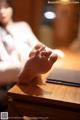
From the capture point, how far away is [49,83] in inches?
31.6

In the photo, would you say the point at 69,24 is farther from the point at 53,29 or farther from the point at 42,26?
the point at 42,26

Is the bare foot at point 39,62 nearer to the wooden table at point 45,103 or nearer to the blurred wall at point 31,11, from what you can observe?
the wooden table at point 45,103

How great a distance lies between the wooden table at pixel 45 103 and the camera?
0.69m

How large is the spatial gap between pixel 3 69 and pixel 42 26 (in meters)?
1.07

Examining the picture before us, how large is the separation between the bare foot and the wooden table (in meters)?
0.06

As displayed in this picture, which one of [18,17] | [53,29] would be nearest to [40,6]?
[18,17]

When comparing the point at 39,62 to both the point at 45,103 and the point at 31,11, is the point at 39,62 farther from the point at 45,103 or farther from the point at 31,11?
the point at 31,11

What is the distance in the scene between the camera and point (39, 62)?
28.8 inches

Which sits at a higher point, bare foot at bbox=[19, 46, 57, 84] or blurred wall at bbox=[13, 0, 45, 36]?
bare foot at bbox=[19, 46, 57, 84]

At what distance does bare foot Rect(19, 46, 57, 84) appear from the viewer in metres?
0.73

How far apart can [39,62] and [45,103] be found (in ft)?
0.42

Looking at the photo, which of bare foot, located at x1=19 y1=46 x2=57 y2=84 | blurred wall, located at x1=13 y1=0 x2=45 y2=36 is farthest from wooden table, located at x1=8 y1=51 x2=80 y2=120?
blurred wall, located at x1=13 y1=0 x2=45 y2=36

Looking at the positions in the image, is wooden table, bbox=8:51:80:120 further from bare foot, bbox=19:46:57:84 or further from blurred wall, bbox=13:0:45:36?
blurred wall, bbox=13:0:45:36

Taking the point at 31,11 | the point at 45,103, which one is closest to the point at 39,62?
the point at 45,103
